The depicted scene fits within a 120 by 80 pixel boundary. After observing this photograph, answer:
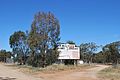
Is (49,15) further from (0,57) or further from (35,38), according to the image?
(0,57)

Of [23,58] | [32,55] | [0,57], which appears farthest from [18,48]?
[0,57]

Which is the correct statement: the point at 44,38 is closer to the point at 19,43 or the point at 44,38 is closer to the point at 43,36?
the point at 43,36

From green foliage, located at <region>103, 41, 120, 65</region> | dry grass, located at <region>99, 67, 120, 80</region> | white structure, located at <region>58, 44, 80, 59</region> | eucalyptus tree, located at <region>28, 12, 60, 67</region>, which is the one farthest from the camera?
green foliage, located at <region>103, 41, 120, 65</region>

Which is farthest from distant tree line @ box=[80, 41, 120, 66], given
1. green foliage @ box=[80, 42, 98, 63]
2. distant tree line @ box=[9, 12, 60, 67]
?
distant tree line @ box=[9, 12, 60, 67]

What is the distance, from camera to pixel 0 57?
16012 cm

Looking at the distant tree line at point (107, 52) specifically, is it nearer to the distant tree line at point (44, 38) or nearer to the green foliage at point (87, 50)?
the green foliage at point (87, 50)

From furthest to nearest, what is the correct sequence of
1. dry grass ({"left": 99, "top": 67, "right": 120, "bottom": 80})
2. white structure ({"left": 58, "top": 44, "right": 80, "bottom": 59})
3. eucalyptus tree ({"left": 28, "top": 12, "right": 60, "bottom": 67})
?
white structure ({"left": 58, "top": 44, "right": 80, "bottom": 59}) < eucalyptus tree ({"left": 28, "top": 12, "right": 60, "bottom": 67}) < dry grass ({"left": 99, "top": 67, "right": 120, "bottom": 80})

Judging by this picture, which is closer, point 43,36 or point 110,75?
point 110,75

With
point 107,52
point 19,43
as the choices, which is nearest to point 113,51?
point 107,52

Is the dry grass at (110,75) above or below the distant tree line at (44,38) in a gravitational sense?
below

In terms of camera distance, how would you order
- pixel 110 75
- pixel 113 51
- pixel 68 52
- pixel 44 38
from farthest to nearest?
1. pixel 113 51
2. pixel 68 52
3. pixel 44 38
4. pixel 110 75

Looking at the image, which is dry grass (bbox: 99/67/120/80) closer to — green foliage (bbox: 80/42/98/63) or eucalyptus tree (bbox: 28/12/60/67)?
eucalyptus tree (bbox: 28/12/60/67)

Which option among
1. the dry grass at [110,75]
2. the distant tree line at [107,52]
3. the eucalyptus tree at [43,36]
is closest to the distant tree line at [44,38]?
the eucalyptus tree at [43,36]

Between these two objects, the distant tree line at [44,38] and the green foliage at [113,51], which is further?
the green foliage at [113,51]
